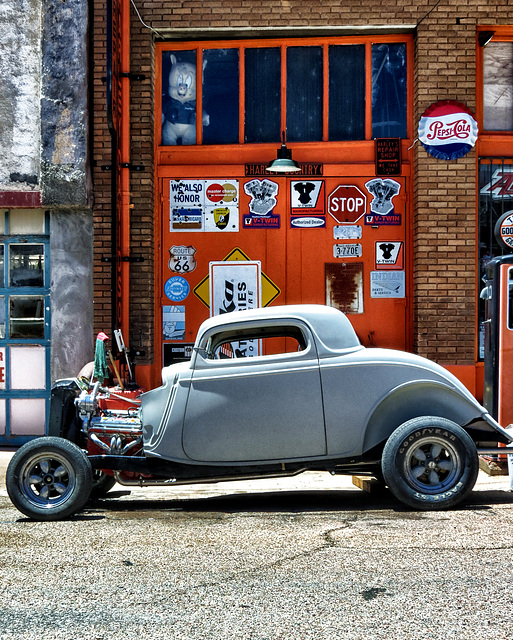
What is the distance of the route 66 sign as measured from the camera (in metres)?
10.4

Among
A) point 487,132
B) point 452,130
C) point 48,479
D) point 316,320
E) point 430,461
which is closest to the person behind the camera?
point 430,461

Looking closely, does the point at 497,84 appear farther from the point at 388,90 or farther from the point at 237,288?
the point at 237,288

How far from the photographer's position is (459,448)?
19.4 ft

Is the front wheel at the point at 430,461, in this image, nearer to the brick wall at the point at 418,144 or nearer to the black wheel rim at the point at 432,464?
the black wheel rim at the point at 432,464

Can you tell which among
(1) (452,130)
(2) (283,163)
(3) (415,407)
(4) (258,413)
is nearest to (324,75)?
(2) (283,163)

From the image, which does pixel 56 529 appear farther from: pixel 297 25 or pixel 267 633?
pixel 297 25

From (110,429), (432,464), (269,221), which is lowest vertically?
(432,464)

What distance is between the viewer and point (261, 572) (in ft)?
14.6

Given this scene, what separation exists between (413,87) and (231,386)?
606cm

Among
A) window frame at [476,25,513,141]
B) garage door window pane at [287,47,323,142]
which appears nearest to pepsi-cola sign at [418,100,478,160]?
window frame at [476,25,513,141]

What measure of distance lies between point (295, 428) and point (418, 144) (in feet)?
17.9

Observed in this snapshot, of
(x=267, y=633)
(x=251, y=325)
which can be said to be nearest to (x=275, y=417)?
(x=251, y=325)

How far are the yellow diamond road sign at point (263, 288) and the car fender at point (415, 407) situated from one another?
438 centimetres

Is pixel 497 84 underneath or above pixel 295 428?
above
